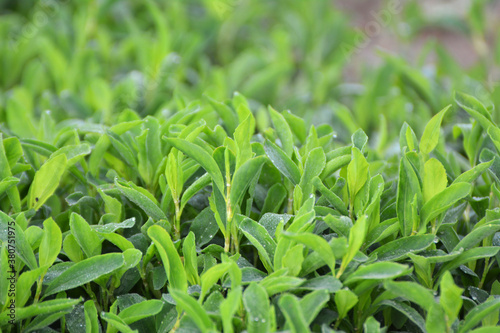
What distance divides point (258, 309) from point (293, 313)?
7cm

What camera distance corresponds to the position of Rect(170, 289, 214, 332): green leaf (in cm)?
101

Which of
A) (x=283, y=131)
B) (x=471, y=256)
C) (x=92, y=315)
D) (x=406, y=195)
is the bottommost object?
(x=92, y=315)

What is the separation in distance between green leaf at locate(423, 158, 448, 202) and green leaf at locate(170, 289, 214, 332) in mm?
599

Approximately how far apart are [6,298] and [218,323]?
47cm

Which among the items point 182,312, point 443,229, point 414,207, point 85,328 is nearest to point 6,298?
point 85,328

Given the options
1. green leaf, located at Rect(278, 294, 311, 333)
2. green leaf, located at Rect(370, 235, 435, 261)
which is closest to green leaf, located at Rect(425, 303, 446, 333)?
green leaf, located at Rect(370, 235, 435, 261)

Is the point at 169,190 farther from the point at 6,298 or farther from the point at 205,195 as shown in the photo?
the point at 6,298

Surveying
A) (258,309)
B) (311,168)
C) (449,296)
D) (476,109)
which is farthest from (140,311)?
(476,109)

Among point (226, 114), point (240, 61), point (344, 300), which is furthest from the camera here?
point (240, 61)

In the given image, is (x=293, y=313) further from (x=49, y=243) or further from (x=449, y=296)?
(x=49, y=243)

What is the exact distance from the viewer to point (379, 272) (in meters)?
1.03

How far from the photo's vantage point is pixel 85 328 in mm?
1230

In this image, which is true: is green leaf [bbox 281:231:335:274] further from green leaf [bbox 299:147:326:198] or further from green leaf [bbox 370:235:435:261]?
green leaf [bbox 299:147:326:198]

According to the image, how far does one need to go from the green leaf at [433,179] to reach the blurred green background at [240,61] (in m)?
0.75
